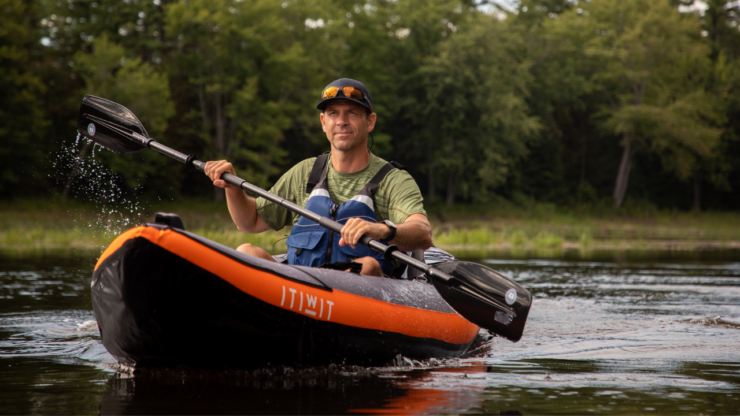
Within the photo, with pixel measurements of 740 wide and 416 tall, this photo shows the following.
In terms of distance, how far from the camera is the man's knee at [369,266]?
378 centimetres

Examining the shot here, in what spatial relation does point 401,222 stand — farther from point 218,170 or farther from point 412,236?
point 218,170

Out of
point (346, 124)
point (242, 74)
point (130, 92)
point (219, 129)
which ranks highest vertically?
point (242, 74)

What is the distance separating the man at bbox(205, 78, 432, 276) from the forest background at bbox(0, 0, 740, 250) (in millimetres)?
18535

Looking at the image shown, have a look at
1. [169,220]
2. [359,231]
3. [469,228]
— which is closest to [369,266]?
[359,231]

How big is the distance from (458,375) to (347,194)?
1143mm

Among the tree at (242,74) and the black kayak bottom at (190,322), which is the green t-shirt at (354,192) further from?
the tree at (242,74)

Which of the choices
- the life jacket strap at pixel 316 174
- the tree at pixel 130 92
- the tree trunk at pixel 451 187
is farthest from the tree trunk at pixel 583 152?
the life jacket strap at pixel 316 174

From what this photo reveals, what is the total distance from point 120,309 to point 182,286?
11.1 inches

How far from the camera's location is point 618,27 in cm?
3145

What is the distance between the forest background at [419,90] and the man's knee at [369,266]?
18.9m

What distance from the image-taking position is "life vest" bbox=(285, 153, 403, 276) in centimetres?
385

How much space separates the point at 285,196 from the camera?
4.23 meters

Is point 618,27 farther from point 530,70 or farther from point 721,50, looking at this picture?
point 721,50

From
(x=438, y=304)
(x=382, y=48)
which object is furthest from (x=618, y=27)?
(x=438, y=304)
